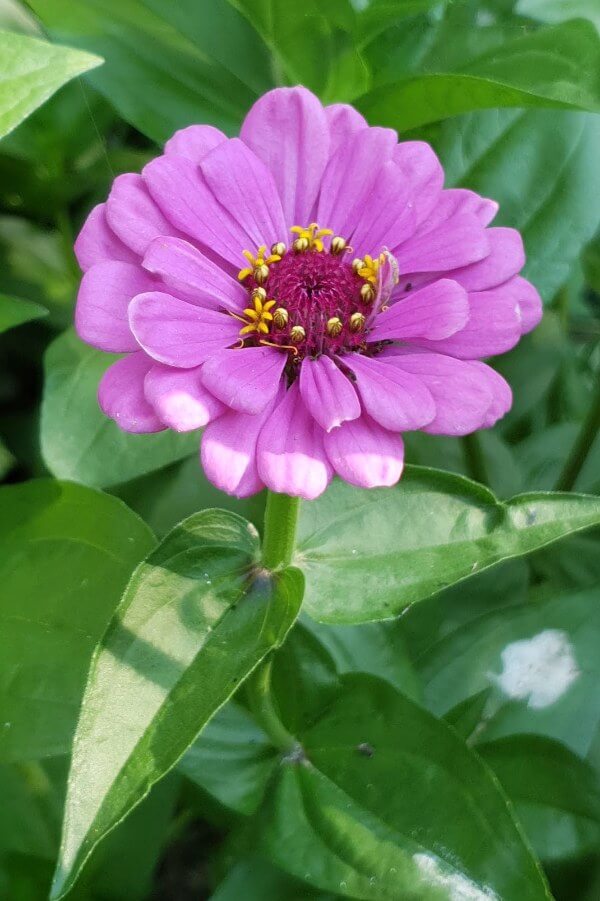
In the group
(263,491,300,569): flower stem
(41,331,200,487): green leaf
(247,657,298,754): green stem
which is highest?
(263,491,300,569): flower stem

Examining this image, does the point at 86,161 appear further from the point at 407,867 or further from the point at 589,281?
the point at 407,867

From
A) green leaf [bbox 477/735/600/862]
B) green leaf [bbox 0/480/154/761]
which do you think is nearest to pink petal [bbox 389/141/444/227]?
green leaf [bbox 0/480/154/761]

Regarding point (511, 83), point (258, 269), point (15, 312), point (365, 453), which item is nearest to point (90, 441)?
point (15, 312)

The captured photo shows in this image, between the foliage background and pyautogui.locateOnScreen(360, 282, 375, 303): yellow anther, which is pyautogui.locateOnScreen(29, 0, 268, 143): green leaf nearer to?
the foliage background

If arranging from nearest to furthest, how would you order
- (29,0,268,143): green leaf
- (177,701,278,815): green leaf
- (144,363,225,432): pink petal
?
1. (144,363,225,432): pink petal
2. (177,701,278,815): green leaf
3. (29,0,268,143): green leaf

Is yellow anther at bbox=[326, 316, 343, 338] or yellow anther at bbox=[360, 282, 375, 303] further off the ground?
yellow anther at bbox=[360, 282, 375, 303]

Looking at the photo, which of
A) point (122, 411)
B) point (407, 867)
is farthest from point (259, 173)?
point (407, 867)
